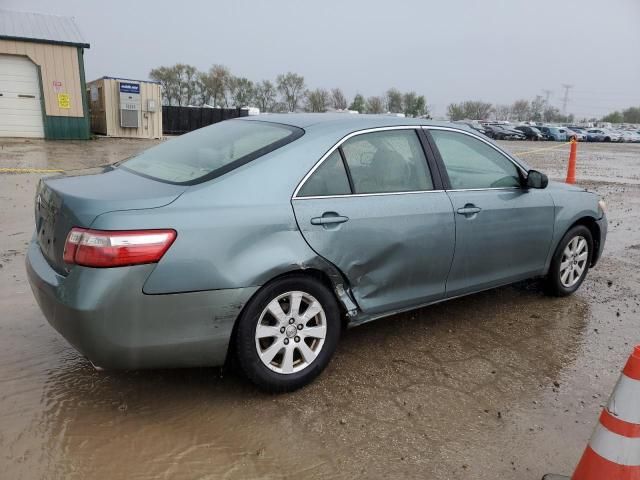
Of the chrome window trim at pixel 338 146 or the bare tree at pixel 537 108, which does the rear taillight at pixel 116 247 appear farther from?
the bare tree at pixel 537 108

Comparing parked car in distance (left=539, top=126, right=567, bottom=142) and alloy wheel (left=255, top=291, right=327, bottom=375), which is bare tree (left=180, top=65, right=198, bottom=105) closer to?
parked car in distance (left=539, top=126, right=567, bottom=142)

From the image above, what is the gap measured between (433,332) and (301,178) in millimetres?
1751

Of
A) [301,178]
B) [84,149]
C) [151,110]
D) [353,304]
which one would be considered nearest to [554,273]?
[353,304]

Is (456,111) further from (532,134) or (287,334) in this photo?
(287,334)

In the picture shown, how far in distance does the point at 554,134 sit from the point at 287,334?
5296 cm

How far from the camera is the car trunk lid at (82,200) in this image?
2.54 metres

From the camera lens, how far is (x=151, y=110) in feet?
70.3

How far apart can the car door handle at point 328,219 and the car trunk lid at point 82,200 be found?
739 mm

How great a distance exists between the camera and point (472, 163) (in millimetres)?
3955

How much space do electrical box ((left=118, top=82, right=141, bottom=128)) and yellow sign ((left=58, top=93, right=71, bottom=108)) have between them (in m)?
2.16

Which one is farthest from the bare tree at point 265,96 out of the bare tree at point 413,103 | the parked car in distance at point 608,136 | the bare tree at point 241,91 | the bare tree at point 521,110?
the bare tree at point 521,110

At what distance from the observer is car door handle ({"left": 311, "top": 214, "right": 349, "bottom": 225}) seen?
9.77 ft

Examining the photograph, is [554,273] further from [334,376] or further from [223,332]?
[223,332]

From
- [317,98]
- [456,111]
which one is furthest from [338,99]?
[456,111]
